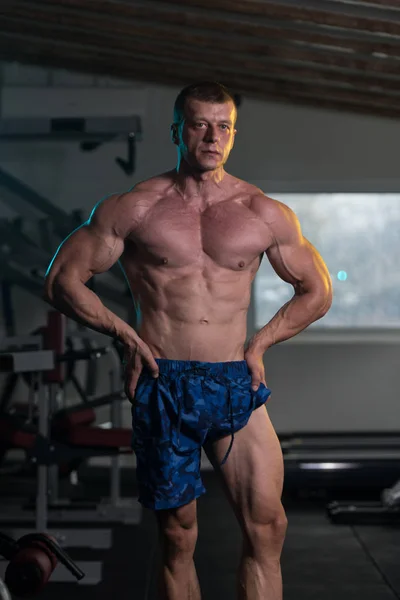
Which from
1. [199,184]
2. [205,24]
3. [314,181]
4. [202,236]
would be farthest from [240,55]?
[202,236]

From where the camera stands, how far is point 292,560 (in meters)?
4.12

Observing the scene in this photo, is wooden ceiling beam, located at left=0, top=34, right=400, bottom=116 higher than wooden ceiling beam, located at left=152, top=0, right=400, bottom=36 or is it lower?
lower

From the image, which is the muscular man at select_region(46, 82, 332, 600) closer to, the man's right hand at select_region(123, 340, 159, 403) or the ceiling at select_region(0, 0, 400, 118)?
the man's right hand at select_region(123, 340, 159, 403)

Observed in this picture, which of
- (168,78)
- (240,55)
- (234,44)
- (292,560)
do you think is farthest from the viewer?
(168,78)

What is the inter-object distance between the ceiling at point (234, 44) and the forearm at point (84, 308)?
277 centimetres

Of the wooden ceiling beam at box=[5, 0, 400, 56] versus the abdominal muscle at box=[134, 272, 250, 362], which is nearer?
the abdominal muscle at box=[134, 272, 250, 362]

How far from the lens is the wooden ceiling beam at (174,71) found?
6.32 m

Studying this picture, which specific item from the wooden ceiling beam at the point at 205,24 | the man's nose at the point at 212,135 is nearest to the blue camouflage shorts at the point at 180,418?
the man's nose at the point at 212,135

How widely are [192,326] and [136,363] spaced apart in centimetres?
17

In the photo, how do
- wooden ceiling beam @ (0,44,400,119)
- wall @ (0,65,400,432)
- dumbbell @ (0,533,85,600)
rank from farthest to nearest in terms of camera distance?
1. wall @ (0,65,400,432)
2. wooden ceiling beam @ (0,44,400,119)
3. dumbbell @ (0,533,85,600)

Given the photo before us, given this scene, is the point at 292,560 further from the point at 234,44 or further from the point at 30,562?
the point at 234,44

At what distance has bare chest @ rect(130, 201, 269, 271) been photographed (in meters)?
2.34

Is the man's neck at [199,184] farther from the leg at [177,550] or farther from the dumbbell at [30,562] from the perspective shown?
the dumbbell at [30,562]

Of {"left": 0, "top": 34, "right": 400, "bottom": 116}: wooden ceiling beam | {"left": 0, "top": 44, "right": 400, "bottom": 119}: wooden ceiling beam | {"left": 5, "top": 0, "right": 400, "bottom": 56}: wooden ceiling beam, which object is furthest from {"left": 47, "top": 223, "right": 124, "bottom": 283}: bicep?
{"left": 0, "top": 44, "right": 400, "bottom": 119}: wooden ceiling beam
